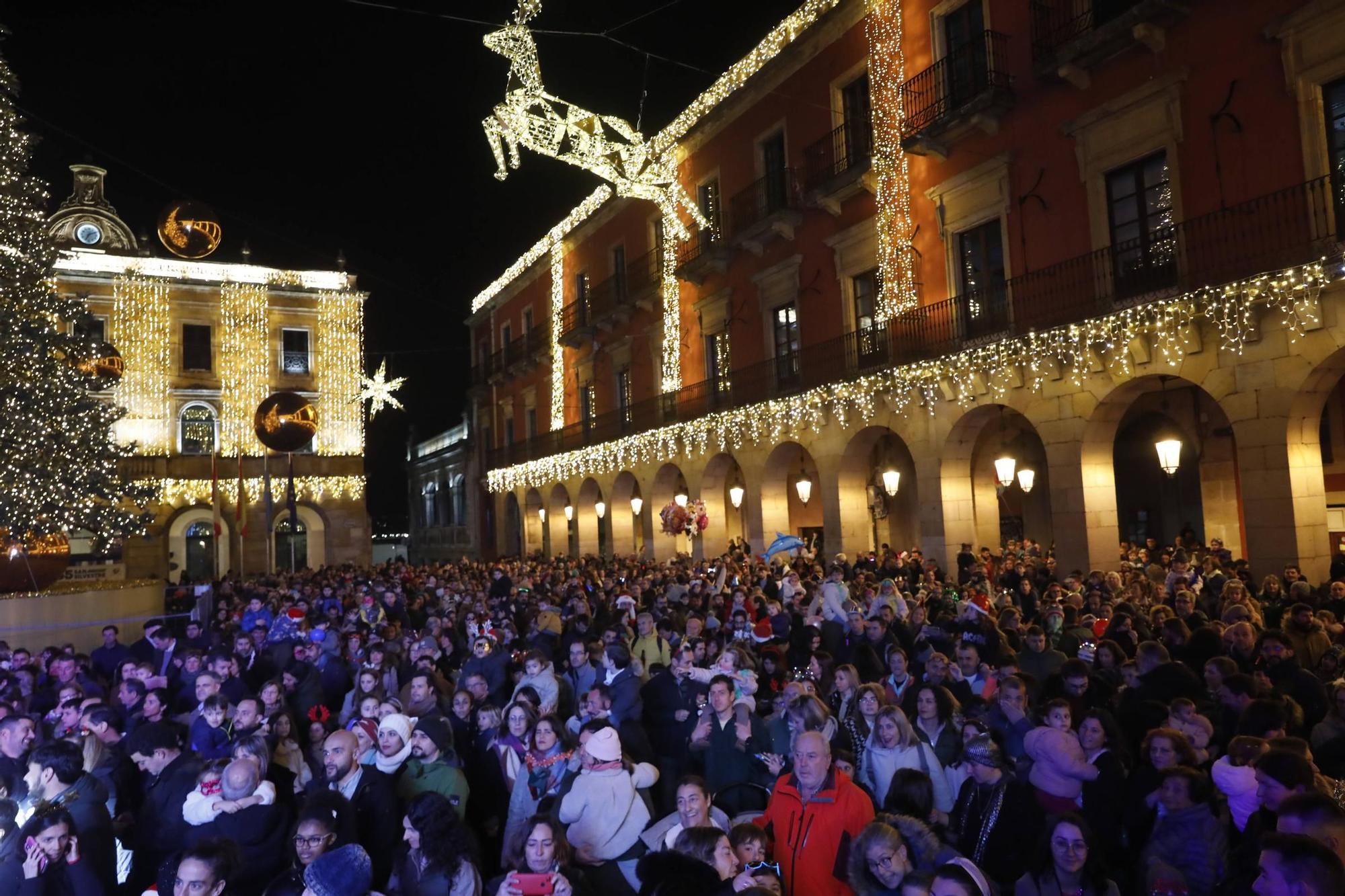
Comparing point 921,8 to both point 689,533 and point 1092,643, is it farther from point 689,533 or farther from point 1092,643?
point 1092,643

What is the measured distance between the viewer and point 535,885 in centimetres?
388

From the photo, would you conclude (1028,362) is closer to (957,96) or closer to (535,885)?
(957,96)

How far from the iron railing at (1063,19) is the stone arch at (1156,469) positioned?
515cm

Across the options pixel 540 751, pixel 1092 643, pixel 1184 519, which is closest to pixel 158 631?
pixel 540 751

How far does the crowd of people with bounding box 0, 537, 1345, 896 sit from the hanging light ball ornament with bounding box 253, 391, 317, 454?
13473 millimetres

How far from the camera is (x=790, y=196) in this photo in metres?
20.6

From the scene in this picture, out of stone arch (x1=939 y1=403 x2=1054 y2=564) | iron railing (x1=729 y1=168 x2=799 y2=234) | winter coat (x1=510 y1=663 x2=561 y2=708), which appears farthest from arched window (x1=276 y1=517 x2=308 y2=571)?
winter coat (x1=510 y1=663 x2=561 y2=708)

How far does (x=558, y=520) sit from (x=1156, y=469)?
20.1 metres

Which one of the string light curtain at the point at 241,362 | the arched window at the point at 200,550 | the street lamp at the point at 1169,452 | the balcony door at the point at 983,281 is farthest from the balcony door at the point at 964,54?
the arched window at the point at 200,550

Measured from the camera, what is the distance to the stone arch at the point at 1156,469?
46.6 feet

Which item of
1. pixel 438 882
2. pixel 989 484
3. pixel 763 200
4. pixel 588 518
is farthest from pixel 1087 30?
pixel 588 518

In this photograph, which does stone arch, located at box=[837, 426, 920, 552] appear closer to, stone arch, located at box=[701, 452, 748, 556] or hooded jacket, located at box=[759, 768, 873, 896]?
stone arch, located at box=[701, 452, 748, 556]

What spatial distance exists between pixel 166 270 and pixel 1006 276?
30845mm

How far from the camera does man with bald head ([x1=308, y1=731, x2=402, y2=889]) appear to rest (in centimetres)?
491
